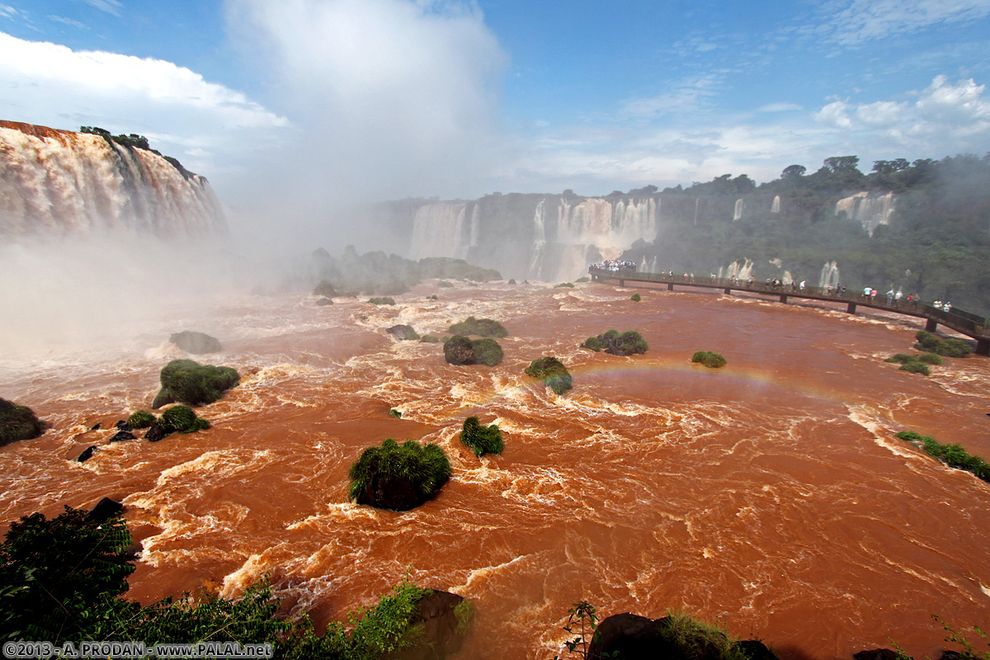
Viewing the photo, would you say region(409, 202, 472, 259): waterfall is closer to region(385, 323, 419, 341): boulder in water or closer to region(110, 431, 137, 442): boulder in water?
region(385, 323, 419, 341): boulder in water

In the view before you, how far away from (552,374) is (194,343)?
18210mm

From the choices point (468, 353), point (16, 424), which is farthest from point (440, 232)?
point (16, 424)

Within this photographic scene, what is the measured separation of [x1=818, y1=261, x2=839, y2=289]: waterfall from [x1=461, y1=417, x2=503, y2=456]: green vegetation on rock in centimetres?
5645

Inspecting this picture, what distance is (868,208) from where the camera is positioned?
6288cm

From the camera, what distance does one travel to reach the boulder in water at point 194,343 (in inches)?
874

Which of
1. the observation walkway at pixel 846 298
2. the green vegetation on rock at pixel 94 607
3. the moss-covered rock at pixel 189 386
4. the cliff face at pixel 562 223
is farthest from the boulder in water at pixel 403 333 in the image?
the cliff face at pixel 562 223

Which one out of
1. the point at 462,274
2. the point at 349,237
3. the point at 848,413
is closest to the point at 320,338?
the point at 848,413

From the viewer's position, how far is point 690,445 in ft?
43.2

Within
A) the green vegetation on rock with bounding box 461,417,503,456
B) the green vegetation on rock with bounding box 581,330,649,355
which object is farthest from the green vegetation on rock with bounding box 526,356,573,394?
the green vegetation on rock with bounding box 581,330,649,355

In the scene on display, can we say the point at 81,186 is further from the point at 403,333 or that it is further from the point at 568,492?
the point at 568,492

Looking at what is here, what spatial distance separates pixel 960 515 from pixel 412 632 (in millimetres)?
12405

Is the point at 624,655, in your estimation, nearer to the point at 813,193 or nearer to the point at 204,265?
the point at 204,265

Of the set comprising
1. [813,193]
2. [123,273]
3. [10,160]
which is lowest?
[123,273]

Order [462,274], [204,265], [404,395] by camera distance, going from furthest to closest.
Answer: [462,274]
[204,265]
[404,395]
